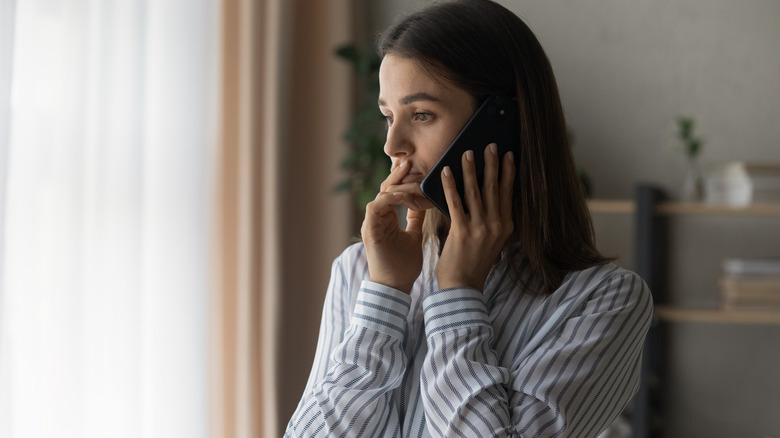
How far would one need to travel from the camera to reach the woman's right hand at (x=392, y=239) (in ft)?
3.54

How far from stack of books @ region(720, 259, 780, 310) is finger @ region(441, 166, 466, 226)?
1.78 meters

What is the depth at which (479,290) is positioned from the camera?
40.3 inches

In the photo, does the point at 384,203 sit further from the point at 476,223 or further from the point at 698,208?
the point at 698,208

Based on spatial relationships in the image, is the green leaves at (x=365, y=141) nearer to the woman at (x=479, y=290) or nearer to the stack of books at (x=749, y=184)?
the stack of books at (x=749, y=184)

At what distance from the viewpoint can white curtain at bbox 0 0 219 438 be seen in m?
1.76

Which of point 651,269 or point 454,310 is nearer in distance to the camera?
point 454,310

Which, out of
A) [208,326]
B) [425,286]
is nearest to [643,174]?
[208,326]

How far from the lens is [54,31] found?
183 cm

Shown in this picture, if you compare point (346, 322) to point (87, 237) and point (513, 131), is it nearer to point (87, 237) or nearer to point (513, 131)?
point (513, 131)

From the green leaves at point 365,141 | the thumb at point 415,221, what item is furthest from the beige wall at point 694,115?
the thumb at point 415,221

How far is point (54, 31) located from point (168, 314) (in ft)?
2.66

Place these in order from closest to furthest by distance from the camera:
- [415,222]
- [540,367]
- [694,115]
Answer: [540,367] → [415,222] → [694,115]

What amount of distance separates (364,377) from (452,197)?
264 mm

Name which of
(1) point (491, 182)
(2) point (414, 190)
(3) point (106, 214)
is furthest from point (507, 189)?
(3) point (106, 214)
